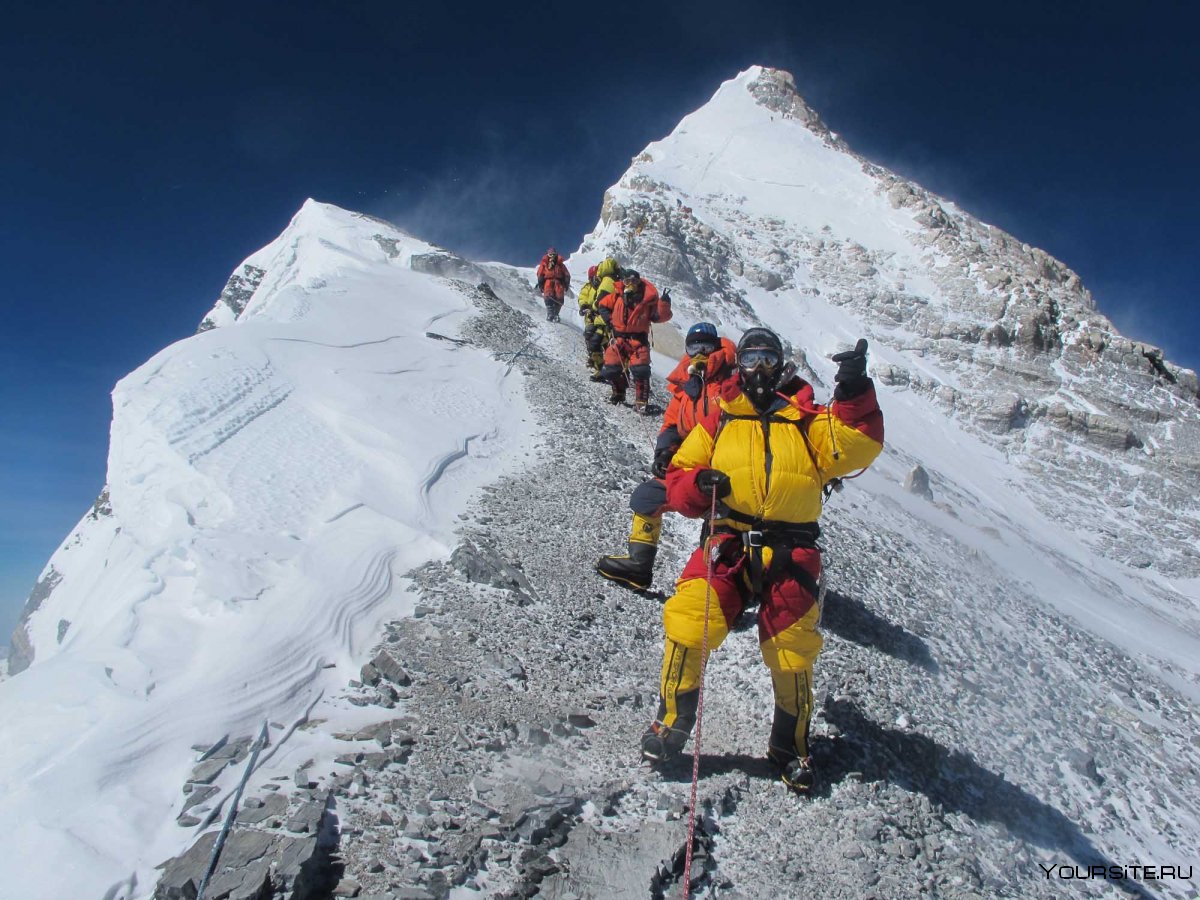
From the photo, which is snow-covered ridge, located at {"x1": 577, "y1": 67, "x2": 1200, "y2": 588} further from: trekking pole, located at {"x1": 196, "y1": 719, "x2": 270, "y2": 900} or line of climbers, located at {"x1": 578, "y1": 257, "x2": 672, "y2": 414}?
trekking pole, located at {"x1": 196, "y1": 719, "x2": 270, "y2": 900}

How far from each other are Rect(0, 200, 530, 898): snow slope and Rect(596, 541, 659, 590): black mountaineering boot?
4.10ft

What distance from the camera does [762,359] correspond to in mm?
3768

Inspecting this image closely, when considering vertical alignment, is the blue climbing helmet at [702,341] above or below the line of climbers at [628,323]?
below

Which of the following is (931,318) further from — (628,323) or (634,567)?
(634,567)

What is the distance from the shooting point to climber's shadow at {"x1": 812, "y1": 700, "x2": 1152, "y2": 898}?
3.65 meters

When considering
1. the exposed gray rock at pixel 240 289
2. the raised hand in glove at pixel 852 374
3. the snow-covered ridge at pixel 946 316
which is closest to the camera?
the raised hand in glove at pixel 852 374

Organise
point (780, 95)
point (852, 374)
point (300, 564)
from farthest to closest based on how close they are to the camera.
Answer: point (780, 95) < point (300, 564) < point (852, 374)

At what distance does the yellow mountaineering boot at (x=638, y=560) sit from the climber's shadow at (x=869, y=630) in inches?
51.6

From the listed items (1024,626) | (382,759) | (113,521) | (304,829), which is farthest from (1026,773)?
(113,521)

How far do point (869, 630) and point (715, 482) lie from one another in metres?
2.45

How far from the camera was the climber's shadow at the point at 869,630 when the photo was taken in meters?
5.02

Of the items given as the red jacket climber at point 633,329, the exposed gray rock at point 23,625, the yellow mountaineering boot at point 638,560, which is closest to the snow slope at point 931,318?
the red jacket climber at point 633,329

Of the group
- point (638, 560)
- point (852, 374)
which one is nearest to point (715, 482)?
point (852, 374)

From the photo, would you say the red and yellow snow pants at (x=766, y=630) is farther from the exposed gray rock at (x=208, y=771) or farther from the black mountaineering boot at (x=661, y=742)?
the exposed gray rock at (x=208, y=771)
